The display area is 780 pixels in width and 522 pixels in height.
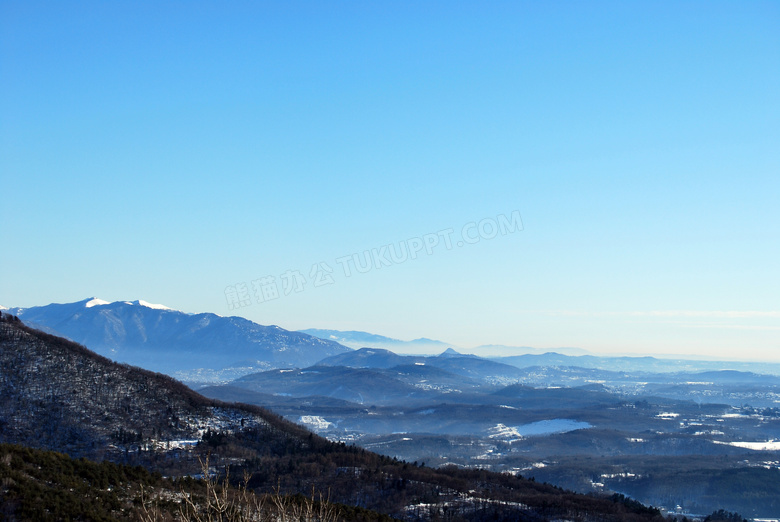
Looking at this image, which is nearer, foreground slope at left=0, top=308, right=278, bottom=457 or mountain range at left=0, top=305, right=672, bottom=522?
mountain range at left=0, top=305, right=672, bottom=522

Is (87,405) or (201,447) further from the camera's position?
(87,405)

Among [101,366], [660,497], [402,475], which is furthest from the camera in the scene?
[660,497]

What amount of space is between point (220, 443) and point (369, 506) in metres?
36.0

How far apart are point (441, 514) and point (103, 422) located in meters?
59.8

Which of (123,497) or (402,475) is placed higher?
(123,497)

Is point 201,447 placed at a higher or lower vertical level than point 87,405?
lower

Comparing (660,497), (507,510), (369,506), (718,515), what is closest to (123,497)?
(369,506)

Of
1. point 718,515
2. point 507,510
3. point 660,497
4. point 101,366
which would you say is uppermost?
point 101,366

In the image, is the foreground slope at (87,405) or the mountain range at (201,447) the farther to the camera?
the foreground slope at (87,405)

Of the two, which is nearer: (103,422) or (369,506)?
(369,506)

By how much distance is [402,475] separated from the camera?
95.1m

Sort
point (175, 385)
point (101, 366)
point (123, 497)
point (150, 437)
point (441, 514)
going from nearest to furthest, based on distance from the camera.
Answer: point (123, 497) → point (441, 514) → point (150, 437) → point (101, 366) → point (175, 385)

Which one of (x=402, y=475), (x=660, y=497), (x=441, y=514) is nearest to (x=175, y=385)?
(x=402, y=475)

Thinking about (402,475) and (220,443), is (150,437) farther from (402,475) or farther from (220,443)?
(402,475)
